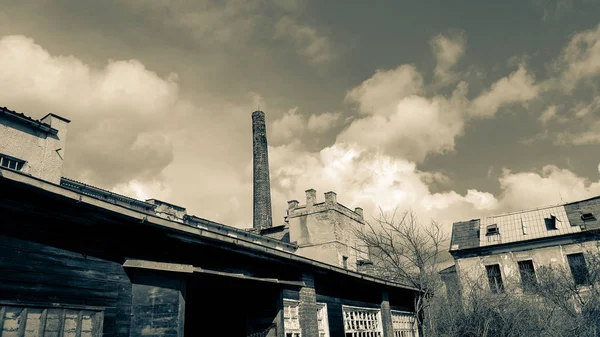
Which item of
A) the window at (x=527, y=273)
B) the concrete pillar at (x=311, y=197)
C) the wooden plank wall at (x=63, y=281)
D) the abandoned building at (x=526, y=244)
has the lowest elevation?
the wooden plank wall at (x=63, y=281)

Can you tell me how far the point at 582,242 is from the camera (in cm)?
2739

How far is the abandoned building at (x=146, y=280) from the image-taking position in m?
5.52

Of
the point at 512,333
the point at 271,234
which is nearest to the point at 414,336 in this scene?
the point at 512,333

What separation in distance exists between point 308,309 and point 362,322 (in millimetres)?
3678

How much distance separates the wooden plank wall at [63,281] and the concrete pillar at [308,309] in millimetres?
5148

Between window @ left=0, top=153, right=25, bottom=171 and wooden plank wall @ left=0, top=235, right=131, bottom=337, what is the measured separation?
13.3 metres

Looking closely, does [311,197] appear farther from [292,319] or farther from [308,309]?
[292,319]

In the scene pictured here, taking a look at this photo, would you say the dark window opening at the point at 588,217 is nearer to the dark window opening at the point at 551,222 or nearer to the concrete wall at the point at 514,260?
the dark window opening at the point at 551,222

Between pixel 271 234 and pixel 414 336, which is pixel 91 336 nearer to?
→ pixel 414 336

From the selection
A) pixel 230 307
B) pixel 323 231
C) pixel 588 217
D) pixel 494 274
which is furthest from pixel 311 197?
pixel 230 307

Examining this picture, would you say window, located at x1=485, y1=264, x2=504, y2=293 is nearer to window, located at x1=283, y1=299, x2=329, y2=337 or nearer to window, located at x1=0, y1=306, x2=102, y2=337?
window, located at x1=283, y1=299, x2=329, y2=337

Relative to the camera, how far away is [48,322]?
559 cm

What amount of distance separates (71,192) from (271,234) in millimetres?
31396

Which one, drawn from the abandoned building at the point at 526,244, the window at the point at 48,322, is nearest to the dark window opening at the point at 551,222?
the abandoned building at the point at 526,244
